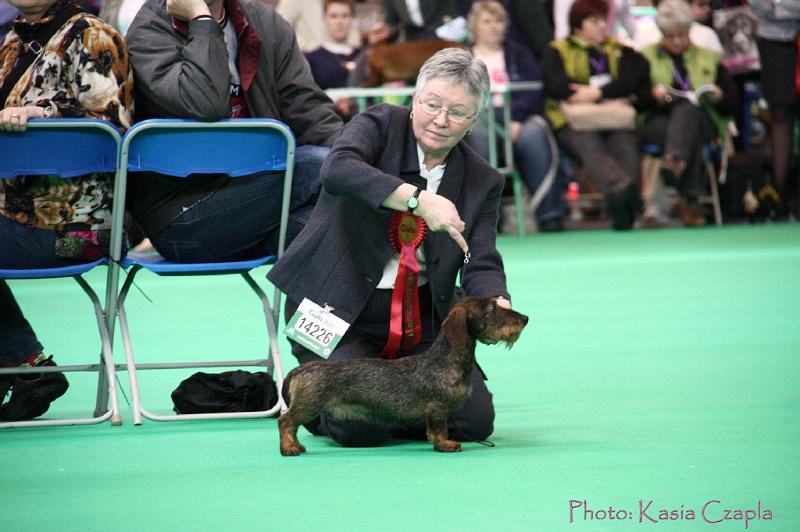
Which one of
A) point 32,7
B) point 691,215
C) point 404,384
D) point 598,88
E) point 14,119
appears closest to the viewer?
point 404,384

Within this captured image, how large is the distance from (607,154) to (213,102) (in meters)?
6.99

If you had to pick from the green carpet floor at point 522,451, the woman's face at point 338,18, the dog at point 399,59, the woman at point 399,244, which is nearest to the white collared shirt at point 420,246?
the woman at point 399,244

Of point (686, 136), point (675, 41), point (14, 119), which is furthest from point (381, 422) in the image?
point (675, 41)

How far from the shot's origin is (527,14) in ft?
35.7

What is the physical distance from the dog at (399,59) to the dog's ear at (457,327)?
6.62 m

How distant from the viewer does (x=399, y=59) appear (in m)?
10.0

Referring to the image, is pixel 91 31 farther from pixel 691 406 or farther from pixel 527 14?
pixel 527 14

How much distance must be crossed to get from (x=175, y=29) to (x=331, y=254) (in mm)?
908

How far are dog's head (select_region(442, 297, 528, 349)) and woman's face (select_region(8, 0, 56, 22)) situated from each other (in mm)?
1593

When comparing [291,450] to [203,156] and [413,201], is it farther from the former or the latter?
[203,156]

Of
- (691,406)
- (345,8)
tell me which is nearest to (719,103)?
(345,8)

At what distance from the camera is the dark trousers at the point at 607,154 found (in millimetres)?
10484

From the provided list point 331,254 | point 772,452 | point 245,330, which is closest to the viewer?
point 772,452

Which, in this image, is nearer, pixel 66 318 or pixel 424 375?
pixel 424 375
